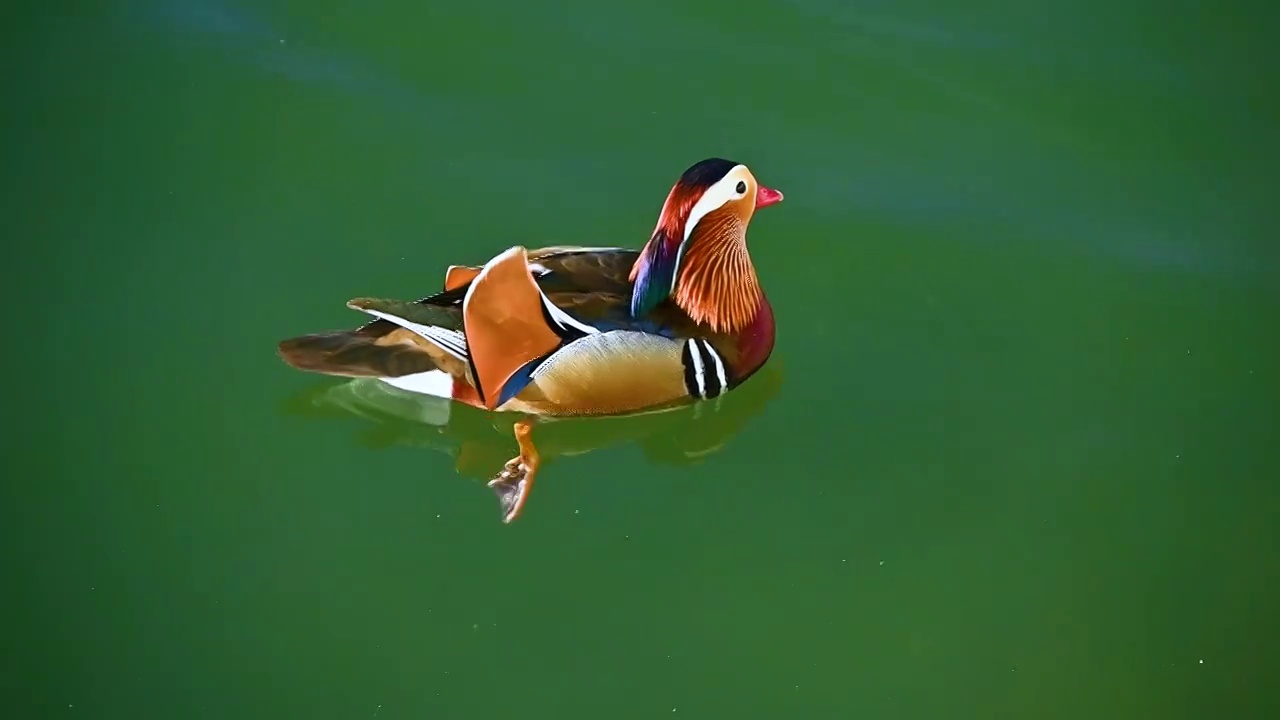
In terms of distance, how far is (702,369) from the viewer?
8.14 feet

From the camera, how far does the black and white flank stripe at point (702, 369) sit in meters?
2.46

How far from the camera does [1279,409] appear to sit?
2.81 metres

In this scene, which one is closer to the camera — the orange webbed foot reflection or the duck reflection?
the orange webbed foot reflection

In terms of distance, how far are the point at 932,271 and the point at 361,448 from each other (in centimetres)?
134

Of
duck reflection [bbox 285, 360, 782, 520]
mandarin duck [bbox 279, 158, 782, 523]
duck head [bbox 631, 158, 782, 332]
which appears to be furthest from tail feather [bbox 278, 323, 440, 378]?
duck head [bbox 631, 158, 782, 332]

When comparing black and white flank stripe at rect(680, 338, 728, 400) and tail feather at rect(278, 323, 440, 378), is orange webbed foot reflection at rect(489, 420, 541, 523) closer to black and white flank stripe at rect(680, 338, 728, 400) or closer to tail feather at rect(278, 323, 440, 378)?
tail feather at rect(278, 323, 440, 378)

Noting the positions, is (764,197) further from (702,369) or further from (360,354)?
(360,354)

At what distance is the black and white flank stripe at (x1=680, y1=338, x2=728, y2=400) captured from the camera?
246cm

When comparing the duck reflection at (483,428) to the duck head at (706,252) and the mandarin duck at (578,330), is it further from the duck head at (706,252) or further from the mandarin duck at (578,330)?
the duck head at (706,252)

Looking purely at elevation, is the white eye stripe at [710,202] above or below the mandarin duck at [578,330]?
above

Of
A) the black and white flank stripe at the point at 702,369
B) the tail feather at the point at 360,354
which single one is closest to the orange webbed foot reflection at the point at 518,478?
the tail feather at the point at 360,354

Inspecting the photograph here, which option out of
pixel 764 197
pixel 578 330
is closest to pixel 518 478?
pixel 578 330

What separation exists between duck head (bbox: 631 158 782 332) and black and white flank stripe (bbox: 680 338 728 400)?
50 mm

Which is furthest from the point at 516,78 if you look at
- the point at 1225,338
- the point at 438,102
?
the point at 1225,338
